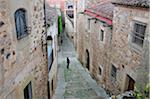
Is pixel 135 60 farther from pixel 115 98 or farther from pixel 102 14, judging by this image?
pixel 102 14

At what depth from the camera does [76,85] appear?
14.1 meters

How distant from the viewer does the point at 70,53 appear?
2631cm

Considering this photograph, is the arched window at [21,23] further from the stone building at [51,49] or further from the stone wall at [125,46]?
the stone wall at [125,46]

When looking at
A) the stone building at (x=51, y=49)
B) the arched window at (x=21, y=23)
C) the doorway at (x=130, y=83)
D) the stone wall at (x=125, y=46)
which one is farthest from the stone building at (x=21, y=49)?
the doorway at (x=130, y=83)

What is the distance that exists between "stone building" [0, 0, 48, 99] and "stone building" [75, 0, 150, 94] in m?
3.65

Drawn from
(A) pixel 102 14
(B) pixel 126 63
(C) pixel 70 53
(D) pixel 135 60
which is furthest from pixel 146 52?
(C) pixel 70 53

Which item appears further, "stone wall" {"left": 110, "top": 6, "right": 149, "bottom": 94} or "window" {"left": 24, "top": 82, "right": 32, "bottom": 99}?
"stone wall" {"left": 110, "top": 6, "right": 149, "bottom": 94}

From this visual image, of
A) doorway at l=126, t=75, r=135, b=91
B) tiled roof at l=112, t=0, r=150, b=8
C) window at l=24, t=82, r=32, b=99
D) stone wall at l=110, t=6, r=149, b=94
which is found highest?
tiled roof at l=112, t=0, r=150, b=8

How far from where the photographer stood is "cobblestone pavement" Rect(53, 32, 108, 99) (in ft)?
40.5

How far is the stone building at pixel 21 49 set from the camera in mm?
4898

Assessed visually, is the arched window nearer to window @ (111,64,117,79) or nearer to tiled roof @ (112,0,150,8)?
tiled roof @ (112,0,150,8)

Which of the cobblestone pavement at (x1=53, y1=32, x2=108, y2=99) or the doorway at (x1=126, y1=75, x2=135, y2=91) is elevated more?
the doorway at (x1=126, y1=75, x2=135, y2=91)

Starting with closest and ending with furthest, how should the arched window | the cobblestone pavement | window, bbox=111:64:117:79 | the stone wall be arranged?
1. the arched window
2. the stone wall
3. window, bbox=111:64:117:79
4. the cobblestone pavement

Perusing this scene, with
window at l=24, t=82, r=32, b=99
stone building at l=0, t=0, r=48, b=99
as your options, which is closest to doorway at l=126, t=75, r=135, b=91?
stone building at l=0, t=0, r=48, b=99
